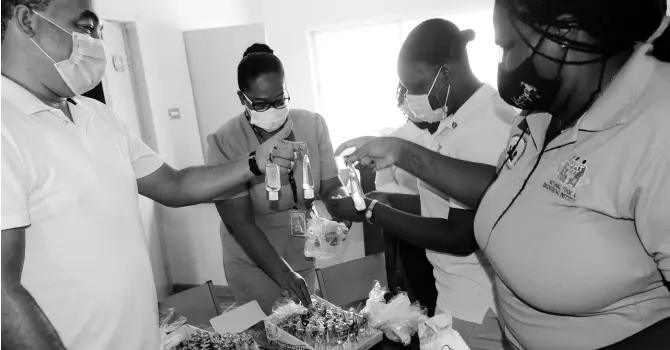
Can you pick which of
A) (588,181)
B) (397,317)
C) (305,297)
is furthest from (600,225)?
(305,297)

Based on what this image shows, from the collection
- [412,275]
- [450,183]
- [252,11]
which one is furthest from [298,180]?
[252,11]

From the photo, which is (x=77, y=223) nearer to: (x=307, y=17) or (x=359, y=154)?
(x=359, y=154)

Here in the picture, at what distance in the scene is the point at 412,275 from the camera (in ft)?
6.29

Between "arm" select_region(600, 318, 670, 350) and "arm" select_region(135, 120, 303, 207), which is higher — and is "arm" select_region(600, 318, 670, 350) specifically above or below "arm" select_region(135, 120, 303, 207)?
below

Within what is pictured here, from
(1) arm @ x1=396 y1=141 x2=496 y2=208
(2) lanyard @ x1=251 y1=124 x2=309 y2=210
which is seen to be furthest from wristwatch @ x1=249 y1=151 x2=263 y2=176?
(1) arm @ x1=396 y1=141 x2=496 y2=208

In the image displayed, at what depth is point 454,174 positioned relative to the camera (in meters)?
1.54

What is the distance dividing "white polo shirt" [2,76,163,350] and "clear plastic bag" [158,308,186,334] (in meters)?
0.42

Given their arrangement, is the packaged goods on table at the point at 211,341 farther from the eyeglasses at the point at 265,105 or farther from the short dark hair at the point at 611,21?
the short dark hair at the point at 611,21

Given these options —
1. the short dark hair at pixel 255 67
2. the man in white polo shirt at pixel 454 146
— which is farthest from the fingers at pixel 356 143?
the short dark hair at pixel 255 67

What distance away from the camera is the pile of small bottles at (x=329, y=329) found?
1.51 meters

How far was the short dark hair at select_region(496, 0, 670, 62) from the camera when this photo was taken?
36.0 inches

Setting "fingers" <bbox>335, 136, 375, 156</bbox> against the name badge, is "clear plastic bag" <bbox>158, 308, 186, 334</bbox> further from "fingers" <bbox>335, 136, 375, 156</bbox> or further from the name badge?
"fingers" <bbox>335, 136, 375, 156</bbox>

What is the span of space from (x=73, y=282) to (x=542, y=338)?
1.18m

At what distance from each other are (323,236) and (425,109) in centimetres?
70
